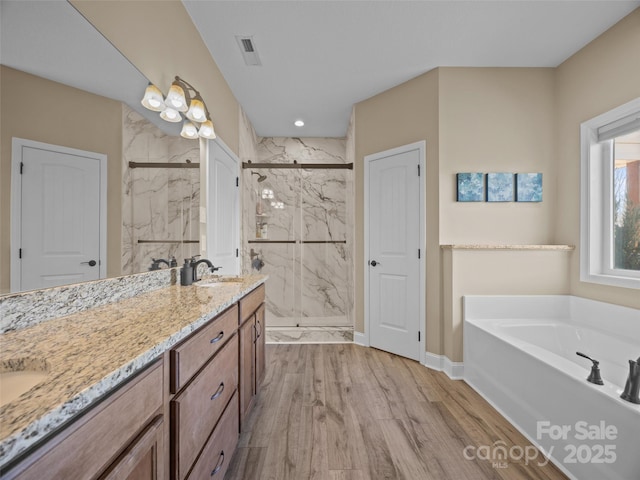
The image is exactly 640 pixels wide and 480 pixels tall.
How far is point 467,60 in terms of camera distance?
8.16 feet

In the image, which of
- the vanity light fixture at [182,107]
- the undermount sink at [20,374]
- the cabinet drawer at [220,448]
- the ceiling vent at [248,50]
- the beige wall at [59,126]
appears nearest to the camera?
the undermount sink at [20,374]

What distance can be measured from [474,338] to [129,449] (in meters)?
2.32

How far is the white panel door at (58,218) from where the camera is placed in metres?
0.87

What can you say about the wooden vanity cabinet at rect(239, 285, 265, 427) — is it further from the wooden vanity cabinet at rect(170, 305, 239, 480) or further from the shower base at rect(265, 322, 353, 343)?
the shower base at rect(265, 322, 353, 343)

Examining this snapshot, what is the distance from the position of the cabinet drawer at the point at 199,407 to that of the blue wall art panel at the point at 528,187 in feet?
8.73

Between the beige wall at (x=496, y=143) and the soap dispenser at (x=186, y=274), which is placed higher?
the beige wall at (x=496, y=143)

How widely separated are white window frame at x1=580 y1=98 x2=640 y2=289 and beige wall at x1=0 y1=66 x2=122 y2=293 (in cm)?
320

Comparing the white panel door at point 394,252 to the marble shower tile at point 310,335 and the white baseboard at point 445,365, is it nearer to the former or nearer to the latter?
the white baseboard at point 445,365

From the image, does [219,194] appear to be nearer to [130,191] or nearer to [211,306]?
[130,191]

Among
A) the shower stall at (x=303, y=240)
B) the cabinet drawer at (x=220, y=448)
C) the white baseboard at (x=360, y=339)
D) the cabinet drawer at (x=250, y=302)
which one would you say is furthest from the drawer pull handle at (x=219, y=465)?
the shower stall at (x=303, y=240)

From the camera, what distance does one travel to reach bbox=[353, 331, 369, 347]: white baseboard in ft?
10.1

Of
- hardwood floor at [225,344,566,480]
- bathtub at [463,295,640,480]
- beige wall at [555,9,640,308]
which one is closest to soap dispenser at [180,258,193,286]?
hardwood floor at [225,344,566,480]

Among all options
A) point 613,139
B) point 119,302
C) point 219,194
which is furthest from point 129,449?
point 613,139

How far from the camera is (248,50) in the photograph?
236 cm
